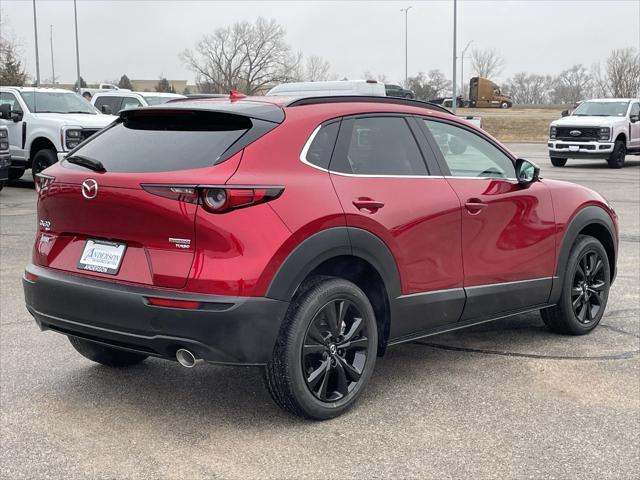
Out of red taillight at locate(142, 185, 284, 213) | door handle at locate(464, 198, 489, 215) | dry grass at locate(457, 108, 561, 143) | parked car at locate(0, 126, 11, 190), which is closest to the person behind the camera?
red taillight at locate(142, 185, 284, 213)

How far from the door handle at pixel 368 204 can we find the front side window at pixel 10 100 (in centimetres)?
1390

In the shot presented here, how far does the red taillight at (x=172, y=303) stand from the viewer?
3688 mm

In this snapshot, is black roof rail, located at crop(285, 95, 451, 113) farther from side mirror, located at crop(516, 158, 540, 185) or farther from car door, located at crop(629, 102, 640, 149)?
car door, located at crop(629, 102, 640, 149)

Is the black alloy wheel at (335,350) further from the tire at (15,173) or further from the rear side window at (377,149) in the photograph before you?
the tire at (15,173)

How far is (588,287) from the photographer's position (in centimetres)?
589

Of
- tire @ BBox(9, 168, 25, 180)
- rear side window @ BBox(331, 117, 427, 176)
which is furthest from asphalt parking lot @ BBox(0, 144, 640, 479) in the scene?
tire @ BBox(9, 168, 25, 180)

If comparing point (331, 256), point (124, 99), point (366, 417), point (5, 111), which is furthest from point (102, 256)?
point (124, 99)

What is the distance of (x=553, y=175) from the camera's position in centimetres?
2072

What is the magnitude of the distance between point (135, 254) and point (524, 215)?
8.55 ft

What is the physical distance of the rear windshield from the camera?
392 cm

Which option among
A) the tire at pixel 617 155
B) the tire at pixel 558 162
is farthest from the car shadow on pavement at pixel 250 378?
the tire at pixel 558 162

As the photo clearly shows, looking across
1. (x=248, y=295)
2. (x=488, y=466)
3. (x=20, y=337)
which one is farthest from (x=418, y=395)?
(x=20, y=337)

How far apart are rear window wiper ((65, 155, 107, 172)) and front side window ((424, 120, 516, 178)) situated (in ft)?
6.39

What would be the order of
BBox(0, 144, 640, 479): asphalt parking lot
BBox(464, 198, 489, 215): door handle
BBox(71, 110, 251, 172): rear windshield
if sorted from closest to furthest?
1. BBox(0, 144, 640, 479): asphalt parking lot
2. BBox(71, 110, 251, 172): rear windshield
3. BBox(464, 198, 489, 215): door handle
